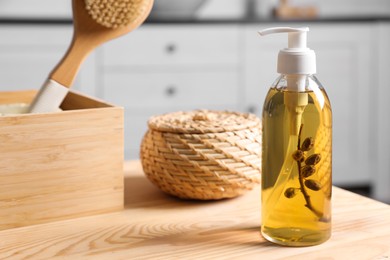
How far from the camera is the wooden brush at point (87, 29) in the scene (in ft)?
2.62

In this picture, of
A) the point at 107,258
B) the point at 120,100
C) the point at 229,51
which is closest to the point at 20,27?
the point at 120,100

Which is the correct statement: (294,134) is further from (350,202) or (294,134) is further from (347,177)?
(347,177)

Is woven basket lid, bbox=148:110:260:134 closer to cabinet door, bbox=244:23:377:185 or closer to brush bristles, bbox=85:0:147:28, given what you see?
brush bristles, bbox=85:0:147:28

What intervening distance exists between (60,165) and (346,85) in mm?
1998

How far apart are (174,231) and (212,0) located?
6.48ft

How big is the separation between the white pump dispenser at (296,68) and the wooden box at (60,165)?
0.72 feet

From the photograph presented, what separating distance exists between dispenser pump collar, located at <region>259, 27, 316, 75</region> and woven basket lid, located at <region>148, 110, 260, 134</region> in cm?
16

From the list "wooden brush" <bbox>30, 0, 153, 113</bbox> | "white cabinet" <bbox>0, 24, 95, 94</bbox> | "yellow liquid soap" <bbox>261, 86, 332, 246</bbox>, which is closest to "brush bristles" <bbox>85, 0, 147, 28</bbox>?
"wooden brush" <bbox>30, 0, 153, 113</bbox>

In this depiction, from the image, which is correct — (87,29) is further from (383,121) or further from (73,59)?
(383,121)

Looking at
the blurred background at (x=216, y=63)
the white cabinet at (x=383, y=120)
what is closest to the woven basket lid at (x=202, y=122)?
the blurred background at (x=216, y=63)

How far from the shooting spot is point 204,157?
31.2 inches

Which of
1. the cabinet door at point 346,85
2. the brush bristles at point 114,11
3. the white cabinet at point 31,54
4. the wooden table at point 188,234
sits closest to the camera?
the wooden table at point 188,234

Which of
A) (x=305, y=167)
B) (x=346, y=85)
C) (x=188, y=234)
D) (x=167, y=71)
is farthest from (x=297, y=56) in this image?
Result: (x=346, y=85)

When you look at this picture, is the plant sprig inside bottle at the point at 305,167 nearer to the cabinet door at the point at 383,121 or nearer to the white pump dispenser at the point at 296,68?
the white pump dispenser at the point at 296,68
